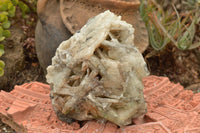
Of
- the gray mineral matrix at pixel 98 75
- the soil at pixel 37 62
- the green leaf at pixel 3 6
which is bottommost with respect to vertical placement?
the soil at pixel 37 62

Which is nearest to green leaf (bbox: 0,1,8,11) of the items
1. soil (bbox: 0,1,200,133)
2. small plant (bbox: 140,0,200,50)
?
soil (bbox: 0,1,200,133)

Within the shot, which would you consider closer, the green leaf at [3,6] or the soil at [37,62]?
the green leaf at [3,6]

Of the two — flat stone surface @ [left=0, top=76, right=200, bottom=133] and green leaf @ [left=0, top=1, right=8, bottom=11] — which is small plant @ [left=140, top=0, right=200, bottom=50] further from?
green leaf @ [left=0, top=1, right=8, bottom=11]

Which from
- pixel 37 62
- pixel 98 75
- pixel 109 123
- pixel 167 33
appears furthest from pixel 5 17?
pixel 167 33

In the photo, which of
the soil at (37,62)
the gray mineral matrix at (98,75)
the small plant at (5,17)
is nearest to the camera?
the gray mineral matrix at (98,75)

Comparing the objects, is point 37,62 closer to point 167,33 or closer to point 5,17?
point 5,17

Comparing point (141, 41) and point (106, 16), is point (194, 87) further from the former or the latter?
point (106, 16)

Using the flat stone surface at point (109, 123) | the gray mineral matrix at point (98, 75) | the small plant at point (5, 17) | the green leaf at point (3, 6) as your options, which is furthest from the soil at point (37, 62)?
the gray mineral matrix at point (98, 75)

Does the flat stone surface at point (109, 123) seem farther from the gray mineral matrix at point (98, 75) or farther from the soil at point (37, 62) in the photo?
the soil at point (37, 62)

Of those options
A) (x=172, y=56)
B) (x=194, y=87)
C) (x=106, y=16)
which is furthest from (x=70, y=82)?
(x=172, y=56)
